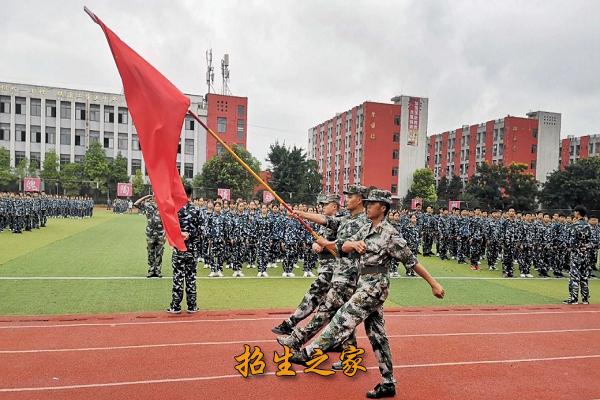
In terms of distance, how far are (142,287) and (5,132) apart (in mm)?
49404

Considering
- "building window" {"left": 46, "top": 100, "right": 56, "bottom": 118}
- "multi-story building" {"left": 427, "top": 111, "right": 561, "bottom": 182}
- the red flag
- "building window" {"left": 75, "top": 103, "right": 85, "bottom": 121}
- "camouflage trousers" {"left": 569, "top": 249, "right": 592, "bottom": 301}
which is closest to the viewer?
the red flag

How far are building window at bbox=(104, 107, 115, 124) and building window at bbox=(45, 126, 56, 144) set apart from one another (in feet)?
17.8

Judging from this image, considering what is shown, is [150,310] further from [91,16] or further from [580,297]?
[580,297]

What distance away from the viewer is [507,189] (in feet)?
130

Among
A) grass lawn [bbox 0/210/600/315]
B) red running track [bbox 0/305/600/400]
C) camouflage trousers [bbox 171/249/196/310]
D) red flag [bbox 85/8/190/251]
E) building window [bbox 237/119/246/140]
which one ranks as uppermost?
building window [bbox 237/119/246/140]

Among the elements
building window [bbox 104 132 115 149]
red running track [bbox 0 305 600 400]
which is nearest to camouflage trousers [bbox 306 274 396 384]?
red running track [bbox 0 305 600 400]

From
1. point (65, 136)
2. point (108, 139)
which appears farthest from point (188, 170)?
point (65, 136)

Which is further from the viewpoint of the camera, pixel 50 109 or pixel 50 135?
pixel 50 135

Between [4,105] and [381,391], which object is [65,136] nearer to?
[4,105]

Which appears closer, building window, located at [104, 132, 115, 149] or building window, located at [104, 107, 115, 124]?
building window, located at [104, 107, 115, 124]

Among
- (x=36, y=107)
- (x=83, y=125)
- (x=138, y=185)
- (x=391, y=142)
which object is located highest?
(x=36, y=107)

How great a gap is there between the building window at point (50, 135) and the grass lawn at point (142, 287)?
4073 cm

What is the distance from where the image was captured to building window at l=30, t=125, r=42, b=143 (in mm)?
49469

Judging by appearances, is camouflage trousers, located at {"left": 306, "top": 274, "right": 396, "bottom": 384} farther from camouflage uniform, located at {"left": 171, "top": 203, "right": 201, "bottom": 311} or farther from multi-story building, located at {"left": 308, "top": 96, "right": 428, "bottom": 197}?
multi-story building, located at {"left": 308, "top": 96, "right": 428, "bottom": 197}
